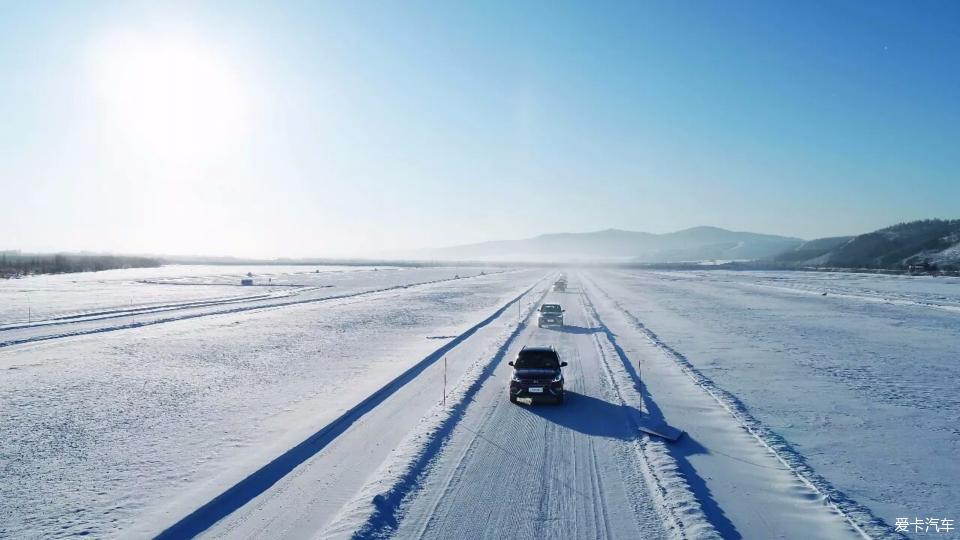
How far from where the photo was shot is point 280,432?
40.9ft

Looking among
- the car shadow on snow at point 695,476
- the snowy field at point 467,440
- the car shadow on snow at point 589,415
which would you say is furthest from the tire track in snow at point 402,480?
the car shadow on snow at point 695,476

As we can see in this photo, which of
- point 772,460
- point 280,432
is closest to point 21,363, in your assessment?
point 280,432

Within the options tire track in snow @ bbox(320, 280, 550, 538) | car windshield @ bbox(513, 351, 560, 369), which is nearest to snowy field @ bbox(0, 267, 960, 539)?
tire track in snow @ bbox(320, 280, 550, 538)

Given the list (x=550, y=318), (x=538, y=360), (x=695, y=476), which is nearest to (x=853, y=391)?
(x=538, y=360)

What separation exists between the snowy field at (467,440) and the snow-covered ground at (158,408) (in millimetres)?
67

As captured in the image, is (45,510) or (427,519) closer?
(427,519)

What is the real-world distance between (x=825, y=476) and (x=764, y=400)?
5828 mm

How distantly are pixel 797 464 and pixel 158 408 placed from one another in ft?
49.7

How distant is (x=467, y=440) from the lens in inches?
459

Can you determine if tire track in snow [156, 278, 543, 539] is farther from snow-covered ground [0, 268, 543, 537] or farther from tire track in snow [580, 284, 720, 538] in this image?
tire track in snow [580, 284, 720, 538]

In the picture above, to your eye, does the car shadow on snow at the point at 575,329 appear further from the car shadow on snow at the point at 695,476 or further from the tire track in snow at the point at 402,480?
the tire track in snow at the point at 402,480

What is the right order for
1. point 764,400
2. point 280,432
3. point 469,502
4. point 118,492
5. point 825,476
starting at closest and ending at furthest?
point 469,502, point 118,492, point 825,476, point 280,432, point 764,400

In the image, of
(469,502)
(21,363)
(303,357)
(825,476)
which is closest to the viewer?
(469,502)

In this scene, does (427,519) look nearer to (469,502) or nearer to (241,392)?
(469,502)
